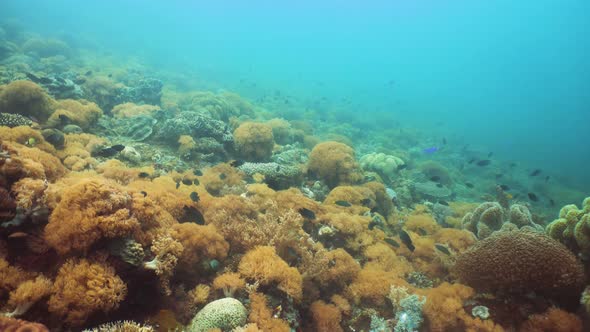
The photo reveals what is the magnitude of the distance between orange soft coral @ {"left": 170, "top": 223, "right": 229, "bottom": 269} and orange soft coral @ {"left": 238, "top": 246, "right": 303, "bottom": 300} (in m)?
0.46

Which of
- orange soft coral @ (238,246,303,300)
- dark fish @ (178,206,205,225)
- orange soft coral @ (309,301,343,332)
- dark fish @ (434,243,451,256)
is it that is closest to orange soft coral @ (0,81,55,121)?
dark fish @ (178,206,205,225)

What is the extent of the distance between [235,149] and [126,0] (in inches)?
5490

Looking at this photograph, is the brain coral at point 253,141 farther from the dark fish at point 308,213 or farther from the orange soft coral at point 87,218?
the orange soft coral at point 87,218

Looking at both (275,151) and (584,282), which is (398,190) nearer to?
(275,151)

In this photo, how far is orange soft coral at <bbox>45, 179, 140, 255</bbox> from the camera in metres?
3.10

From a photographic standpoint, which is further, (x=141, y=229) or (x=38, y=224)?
(x=141, y=229)

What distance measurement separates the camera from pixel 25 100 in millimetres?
9102

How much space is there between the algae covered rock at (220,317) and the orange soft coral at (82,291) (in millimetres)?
1034

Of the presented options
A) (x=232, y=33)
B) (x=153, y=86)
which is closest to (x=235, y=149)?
(x=153, y=86)

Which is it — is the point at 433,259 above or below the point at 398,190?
above

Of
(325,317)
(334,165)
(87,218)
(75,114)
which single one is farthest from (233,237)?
(75,114)

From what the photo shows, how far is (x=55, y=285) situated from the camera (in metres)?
2.86

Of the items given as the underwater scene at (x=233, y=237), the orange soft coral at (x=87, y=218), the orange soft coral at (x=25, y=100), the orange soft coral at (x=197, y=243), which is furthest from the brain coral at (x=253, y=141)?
the orange soft coral at (x=87, y=218)

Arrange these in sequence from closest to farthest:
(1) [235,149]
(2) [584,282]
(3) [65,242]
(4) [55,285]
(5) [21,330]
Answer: (5) [21,330]
(4) [55,285]
(3) [65,242]
(2) [584,282]
(1) [235,149]
